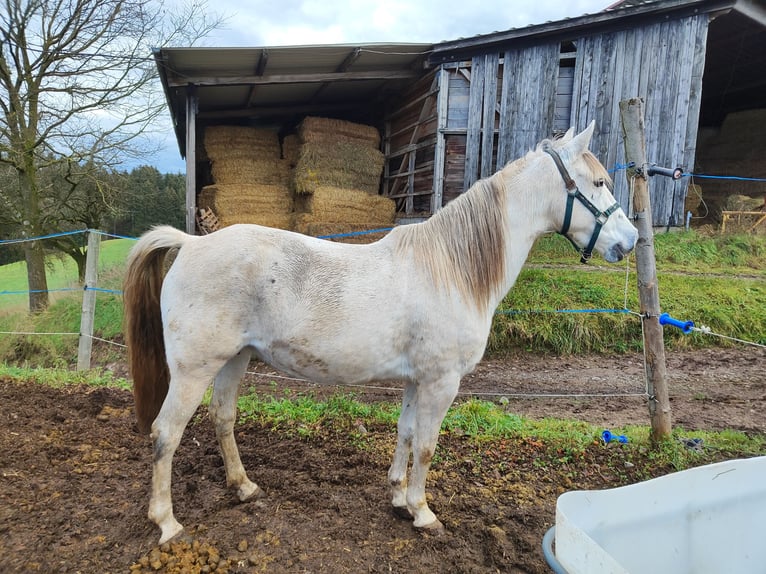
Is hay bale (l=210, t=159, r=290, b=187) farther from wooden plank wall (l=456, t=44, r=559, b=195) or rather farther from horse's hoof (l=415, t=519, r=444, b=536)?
horse's hoof (l=415, t=519, r=444, b=536)

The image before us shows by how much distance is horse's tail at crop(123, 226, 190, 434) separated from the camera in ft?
7.80

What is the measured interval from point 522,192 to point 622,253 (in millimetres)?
648

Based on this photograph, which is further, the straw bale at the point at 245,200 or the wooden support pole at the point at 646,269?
the straw bale at the point at 245,200

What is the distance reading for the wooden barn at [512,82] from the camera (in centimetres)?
715

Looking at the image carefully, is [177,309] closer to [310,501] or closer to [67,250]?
[310,501]

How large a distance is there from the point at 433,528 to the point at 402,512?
0.68 ft

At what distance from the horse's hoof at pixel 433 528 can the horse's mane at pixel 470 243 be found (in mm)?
1234

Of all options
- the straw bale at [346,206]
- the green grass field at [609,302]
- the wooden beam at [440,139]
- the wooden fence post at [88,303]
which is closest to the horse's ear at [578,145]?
the green grass field at [609,302]

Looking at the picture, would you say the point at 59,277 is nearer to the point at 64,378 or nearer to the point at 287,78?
the point at 287,78

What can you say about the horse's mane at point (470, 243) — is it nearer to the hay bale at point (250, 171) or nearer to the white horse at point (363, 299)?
the white horse at point (363, 299)

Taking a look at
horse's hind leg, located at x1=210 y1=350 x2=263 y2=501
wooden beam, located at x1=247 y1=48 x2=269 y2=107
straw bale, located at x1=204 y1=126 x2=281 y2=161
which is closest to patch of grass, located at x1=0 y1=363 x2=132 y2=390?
horse's hind leg, located at x1=210 y1=350 x2=263 y2=501

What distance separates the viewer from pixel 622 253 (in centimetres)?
238

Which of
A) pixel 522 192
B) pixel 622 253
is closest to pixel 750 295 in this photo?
pixel 622 253

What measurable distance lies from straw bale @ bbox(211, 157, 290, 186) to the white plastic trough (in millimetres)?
9328
